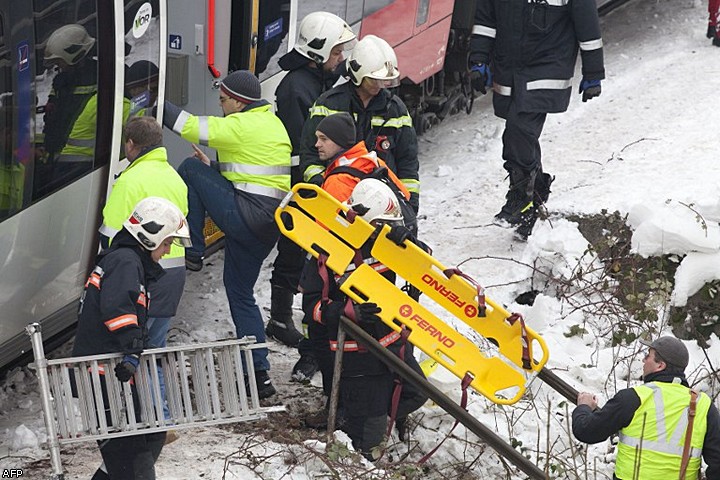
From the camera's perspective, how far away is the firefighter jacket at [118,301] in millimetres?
5773

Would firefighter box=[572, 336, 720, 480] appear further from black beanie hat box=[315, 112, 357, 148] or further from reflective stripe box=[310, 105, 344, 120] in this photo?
reflective stripe box=[310, 105, 344, 120]

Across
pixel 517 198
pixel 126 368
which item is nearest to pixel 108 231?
pixel 126 368

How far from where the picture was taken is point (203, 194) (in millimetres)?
7305

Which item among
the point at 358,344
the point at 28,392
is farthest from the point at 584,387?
the point at 28,392

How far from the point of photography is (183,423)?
6.04 metres

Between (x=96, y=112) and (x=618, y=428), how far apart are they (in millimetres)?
3216

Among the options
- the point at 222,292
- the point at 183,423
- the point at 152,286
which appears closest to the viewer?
the point at 183,423

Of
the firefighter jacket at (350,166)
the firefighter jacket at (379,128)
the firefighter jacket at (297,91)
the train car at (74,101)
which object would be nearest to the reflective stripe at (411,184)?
the firefighter jacket at (379,128)

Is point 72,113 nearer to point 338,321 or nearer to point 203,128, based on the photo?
point 203,128

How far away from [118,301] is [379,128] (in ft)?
7.77

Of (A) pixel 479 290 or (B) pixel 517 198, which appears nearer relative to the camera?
(A) pixel 479 290

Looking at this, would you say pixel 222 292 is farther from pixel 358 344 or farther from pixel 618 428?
pixel 618 428

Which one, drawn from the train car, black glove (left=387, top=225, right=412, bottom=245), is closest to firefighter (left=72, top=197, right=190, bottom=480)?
the train car

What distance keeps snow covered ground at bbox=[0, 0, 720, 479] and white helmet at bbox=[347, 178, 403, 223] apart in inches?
46.7
